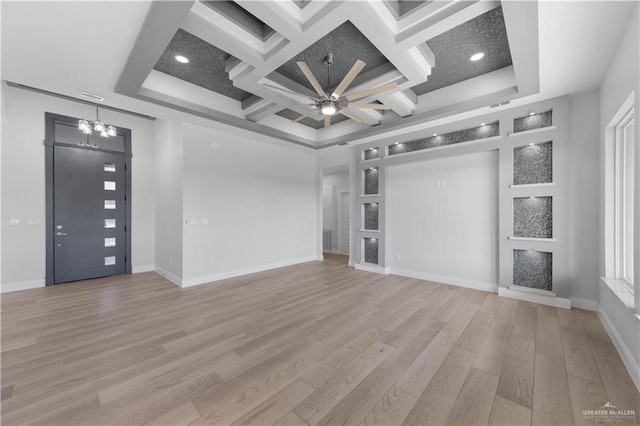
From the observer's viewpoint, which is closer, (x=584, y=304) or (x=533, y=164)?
(x=584, y=304)

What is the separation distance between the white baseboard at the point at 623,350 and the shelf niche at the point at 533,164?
72.3 inches

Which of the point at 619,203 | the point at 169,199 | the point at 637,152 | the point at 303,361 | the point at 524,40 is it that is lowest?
the point at 303,361

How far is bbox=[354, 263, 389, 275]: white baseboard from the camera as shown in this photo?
525cm

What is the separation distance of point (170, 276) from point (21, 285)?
2.18m

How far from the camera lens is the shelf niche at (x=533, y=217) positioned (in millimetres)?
3518

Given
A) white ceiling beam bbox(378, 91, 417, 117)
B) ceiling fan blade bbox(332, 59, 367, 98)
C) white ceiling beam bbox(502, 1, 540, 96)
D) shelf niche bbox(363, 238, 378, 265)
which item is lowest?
shelf niche bbox(363, 238, 378, 265)

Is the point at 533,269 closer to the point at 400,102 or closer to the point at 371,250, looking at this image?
the point at 371,250

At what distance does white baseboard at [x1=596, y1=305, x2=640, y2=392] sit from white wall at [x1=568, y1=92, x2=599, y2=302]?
0.46 metres

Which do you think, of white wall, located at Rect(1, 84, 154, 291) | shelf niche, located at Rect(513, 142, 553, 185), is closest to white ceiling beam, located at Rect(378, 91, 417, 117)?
shelf niche, located at Rect(513, 142, 553, 185)

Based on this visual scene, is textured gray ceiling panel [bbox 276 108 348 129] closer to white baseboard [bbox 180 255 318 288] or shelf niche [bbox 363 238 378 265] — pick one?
shelf niche [bbox 363 238 378 265]

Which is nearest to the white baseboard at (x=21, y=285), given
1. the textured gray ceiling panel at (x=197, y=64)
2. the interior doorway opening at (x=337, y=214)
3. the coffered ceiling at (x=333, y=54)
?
the coffered ceiling at (x=333, y=54)

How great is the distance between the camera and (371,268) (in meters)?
5.47

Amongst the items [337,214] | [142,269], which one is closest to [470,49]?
[337,214]

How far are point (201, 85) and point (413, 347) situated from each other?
4.72 meters
